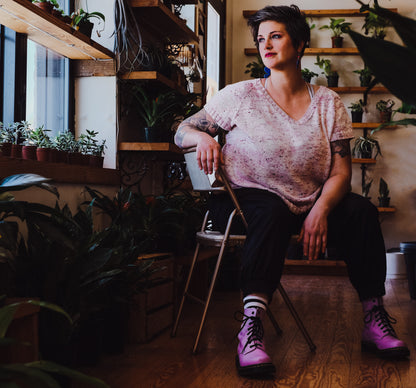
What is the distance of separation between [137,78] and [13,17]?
79 cm

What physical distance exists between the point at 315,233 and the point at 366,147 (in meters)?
3.53

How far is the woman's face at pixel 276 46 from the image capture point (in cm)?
209

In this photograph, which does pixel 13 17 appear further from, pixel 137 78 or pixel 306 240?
pixel 306 240

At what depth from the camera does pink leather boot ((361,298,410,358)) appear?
6.19 feet

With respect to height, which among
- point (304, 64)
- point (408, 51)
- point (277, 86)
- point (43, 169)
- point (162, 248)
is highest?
point (304, 64)

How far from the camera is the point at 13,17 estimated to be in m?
2.25

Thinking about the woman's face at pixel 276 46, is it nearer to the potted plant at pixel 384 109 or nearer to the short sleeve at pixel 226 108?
the short sleeve at pixel 226 108

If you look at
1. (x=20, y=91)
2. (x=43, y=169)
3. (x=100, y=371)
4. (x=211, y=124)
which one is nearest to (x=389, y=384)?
(x=100, y=371)

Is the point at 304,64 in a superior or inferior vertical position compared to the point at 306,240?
superior

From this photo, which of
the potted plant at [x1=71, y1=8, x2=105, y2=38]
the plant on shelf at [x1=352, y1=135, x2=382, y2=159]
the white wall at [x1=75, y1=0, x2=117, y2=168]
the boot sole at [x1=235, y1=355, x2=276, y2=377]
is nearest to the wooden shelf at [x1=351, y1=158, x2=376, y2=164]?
the plant on shelf at [x1=352, y1=135, x2=382, y2=159]

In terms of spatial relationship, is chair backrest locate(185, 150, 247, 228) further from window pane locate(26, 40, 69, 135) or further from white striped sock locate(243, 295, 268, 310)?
window pane locate(26, 40, 69, 135)

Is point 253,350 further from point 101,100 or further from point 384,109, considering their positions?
point 384,109

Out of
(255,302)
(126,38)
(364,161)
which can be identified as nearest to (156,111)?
(126,38)

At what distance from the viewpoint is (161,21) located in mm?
3172
